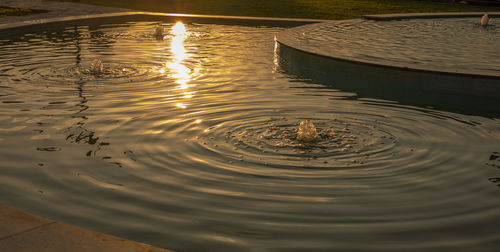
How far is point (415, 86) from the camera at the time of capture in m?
10.1

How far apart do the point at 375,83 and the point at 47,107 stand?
536cm

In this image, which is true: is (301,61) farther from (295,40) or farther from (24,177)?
(24,177)

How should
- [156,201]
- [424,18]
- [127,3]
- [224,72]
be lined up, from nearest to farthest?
[156,201] → [224,72] → [424,18] → [127,3]

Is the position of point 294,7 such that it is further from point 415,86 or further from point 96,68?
point 415,86

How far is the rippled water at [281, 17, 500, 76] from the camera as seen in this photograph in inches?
443

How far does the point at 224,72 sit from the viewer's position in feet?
37.8

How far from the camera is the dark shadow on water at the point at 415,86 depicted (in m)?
9.23

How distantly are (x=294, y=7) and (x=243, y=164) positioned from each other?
21419mm

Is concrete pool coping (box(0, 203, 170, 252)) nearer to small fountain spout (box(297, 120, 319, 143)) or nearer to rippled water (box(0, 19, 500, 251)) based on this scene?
rippled water (box(0, 19, 500, 251))

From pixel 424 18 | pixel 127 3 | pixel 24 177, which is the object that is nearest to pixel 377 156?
pixel 24 177

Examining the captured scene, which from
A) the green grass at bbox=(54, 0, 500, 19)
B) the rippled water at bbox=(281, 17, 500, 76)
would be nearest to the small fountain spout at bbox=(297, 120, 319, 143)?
the rippled water at bbox=(281, 17, 500, 76)

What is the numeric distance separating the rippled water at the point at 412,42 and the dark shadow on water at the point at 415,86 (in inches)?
7.3

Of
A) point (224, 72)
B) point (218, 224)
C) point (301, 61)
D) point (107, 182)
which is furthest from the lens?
point (301, 61)

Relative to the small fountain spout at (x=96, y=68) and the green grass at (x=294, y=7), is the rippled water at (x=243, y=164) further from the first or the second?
the green grass at (x=294, y=7)
